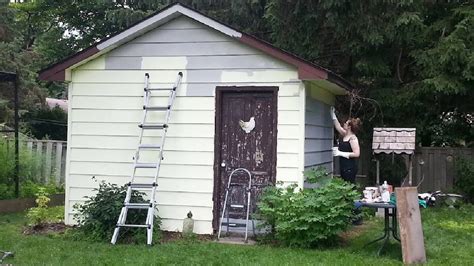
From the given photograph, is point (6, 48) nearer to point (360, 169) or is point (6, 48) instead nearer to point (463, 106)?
point (360, 169)

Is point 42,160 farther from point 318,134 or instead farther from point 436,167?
point 436,167

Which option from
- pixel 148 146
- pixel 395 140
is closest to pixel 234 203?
pixel 148 146

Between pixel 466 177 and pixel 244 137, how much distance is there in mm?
6674

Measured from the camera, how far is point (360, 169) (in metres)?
14.1

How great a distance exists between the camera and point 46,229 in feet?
30.4

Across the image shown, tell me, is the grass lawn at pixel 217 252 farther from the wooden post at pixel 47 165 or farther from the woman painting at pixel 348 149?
the wooden post at pixel 47 165

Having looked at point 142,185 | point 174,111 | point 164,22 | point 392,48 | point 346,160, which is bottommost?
point 142,185

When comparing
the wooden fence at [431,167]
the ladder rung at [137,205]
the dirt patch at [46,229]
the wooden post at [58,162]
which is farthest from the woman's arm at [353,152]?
the wooden post at [58,162]

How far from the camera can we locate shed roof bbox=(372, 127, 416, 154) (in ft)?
35.3

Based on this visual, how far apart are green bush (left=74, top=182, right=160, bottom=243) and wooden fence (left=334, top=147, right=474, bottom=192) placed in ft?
22.3

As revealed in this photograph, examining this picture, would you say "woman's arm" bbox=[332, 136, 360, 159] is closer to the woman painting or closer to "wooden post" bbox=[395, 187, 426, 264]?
the woman painting

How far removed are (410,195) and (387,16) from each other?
230 inches

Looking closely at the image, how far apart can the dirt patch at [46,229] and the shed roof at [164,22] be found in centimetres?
251

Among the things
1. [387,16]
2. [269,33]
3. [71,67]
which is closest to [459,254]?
[387,16]
